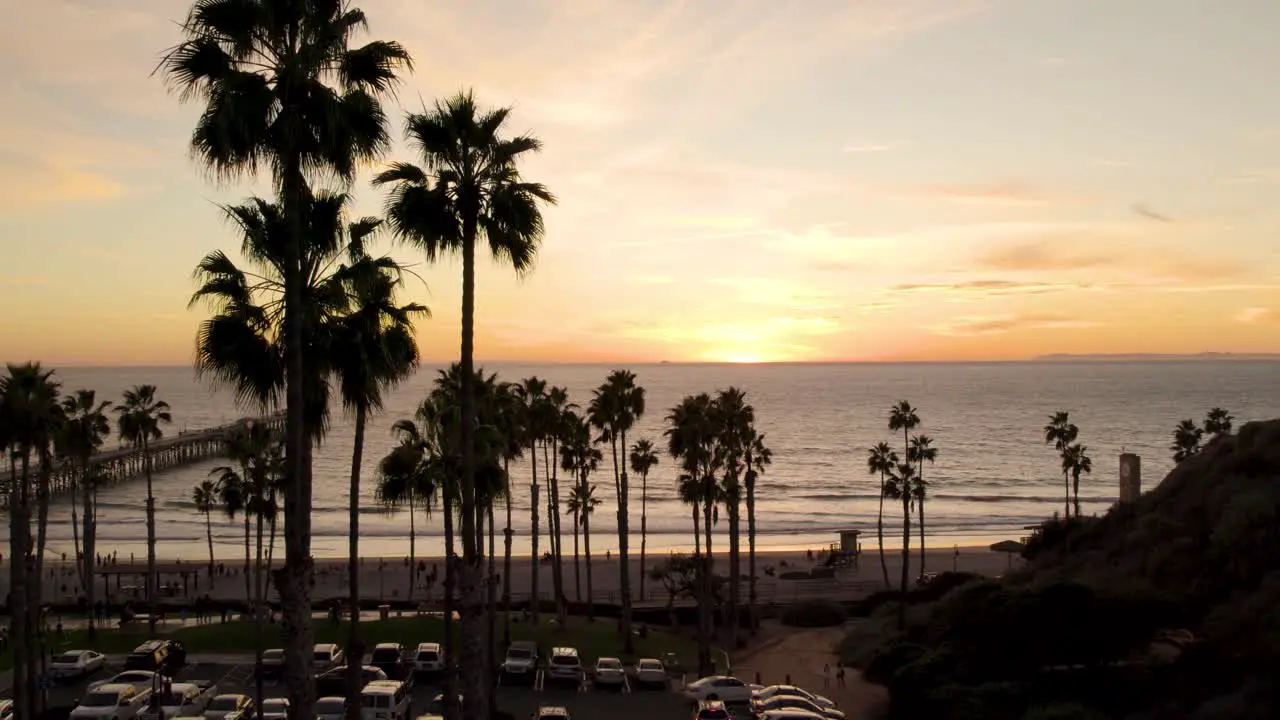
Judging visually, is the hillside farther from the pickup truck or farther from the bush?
the pickup truck

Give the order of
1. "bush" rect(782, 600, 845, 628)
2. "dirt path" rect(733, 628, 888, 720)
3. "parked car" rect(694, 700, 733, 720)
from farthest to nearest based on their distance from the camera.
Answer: "bush" rect(782, 600, 845, 628)
"dirt path" rect(733, 628, 888, 720)
"parked car" rect(694, 700, 733, 720)

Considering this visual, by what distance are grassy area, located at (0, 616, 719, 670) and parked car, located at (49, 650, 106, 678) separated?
356cm

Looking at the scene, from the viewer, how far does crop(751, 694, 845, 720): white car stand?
2711cm

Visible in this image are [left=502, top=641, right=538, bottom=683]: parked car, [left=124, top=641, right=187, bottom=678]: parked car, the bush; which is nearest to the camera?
[left=124, top=641, right=187, bottom=678]: parked car

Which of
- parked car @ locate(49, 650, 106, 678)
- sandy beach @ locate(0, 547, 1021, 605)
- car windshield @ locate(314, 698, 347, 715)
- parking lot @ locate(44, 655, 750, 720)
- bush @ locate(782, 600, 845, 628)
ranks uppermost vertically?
car windshield @ locate(314, 698, 347, 715)

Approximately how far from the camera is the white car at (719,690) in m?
29.6

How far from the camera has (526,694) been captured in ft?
100

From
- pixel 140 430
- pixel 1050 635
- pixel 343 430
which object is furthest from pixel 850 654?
pixel 343 430

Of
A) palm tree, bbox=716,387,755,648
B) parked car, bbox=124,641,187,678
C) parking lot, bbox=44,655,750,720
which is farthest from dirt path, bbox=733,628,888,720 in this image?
parked car, bbox=124,641,187,678

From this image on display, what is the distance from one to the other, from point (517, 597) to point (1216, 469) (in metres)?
34.7

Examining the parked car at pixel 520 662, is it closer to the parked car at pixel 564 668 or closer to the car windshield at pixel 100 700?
the parked car at pixel 564 668

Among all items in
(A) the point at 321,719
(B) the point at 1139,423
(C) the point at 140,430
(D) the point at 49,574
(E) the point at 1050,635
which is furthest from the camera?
(B) the point at 1139,423

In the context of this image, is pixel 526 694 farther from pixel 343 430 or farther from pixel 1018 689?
pixel 343 430

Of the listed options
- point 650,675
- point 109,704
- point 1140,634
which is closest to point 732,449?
point 650,675
